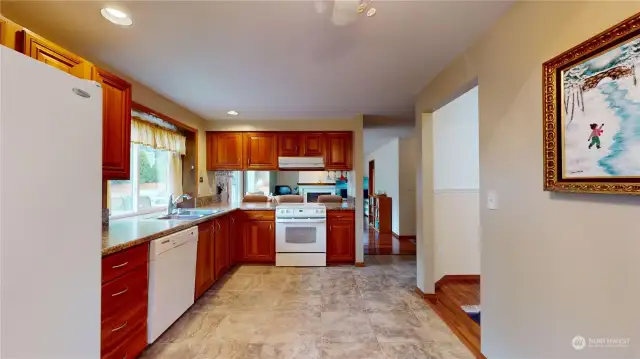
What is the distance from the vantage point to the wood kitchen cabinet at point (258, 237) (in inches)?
157

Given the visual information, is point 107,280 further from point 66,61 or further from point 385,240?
point 385,240

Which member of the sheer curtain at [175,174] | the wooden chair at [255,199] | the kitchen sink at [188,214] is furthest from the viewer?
the wooden chair at [255,199]

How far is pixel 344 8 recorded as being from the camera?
4.41ft

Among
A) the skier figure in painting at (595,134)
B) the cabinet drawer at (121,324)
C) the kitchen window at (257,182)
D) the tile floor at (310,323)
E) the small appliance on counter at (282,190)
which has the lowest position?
the tile floor at (310,323)

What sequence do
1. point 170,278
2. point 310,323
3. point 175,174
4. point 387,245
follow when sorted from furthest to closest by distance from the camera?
1. point 387,245
2. point 175,174
3. point 310,323
4. point 170,278

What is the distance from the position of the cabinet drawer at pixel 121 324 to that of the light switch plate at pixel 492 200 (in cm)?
239

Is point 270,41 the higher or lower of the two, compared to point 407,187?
higher

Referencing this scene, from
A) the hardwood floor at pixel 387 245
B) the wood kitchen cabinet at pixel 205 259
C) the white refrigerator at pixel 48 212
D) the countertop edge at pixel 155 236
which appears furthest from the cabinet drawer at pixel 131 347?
the hardwood floor at pixel 387 245

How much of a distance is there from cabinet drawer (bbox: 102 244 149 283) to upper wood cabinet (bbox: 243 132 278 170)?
254 centimetres

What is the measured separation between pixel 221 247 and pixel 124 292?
1.73 meters

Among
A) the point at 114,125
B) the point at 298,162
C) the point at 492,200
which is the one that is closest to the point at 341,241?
the point at 298,162

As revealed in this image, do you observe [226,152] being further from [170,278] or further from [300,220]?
[170,278]

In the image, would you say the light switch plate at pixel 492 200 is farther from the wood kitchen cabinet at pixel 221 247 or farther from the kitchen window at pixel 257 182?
the kitchen window at pixel 257 182

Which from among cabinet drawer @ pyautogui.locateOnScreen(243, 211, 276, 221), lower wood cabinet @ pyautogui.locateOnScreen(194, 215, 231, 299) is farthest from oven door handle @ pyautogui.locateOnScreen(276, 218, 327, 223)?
lower wood cabinet @ pyautogui.locateOnScreen(194, 215, 231, 299)
